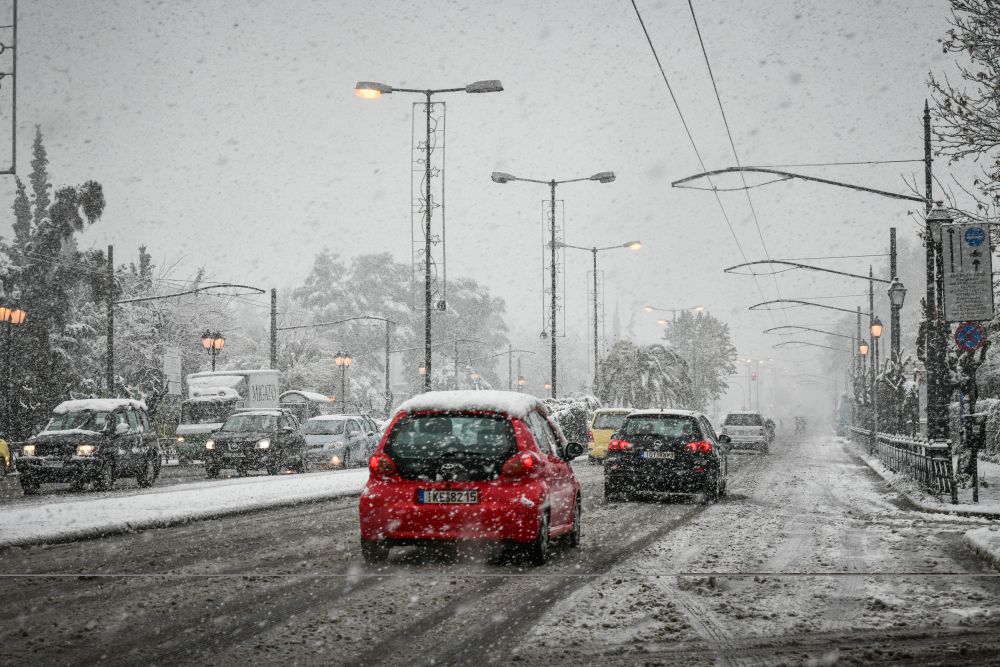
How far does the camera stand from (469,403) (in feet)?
34.8

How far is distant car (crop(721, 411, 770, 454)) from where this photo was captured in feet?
156

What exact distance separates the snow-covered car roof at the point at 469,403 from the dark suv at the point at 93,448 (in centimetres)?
1398

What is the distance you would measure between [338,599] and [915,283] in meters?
195

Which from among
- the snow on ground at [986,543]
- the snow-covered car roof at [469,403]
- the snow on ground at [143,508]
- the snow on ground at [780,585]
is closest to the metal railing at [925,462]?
the snow on ground at [780,585]

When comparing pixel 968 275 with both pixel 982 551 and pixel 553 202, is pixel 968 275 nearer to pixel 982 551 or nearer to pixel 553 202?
pixel 982 551

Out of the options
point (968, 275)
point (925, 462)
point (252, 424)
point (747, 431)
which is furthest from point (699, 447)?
point (747, 431)

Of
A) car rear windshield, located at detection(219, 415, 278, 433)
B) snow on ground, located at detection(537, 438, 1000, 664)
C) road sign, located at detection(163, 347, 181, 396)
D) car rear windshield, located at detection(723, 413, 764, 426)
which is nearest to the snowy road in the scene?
snow on ground, located at detection(537, 438, 1000, 664)

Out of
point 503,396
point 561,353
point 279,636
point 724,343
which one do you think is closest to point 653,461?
point 503,396

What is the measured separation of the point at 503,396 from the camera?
426 inches

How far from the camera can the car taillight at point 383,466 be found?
10328mm

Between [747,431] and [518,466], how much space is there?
39.6 metres

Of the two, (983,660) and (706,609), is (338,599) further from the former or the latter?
(983,660)

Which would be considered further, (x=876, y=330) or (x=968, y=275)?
(x=876, y=330)

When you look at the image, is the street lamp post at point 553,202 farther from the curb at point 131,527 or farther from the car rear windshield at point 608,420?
the curb at point 131,527
